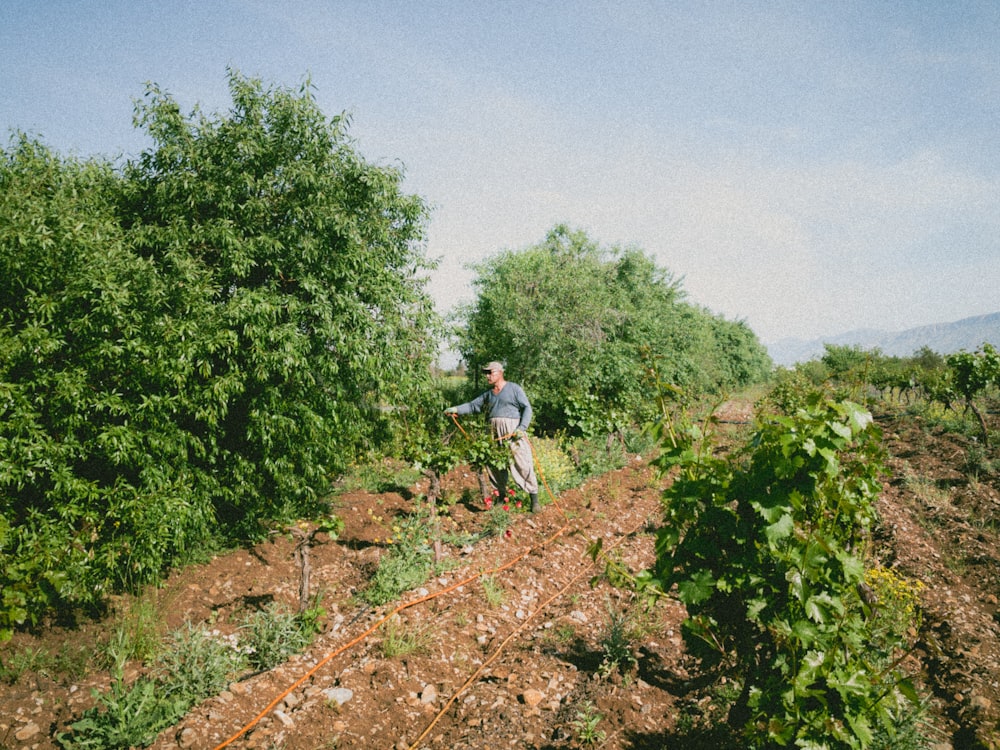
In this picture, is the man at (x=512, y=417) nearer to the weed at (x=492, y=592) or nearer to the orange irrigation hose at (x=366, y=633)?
the orange irrigation hose at (x=366, y=633)

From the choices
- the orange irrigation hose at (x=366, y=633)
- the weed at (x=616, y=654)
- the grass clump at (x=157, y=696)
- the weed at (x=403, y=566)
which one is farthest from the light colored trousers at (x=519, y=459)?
the grass clump at (x=157, y=696)

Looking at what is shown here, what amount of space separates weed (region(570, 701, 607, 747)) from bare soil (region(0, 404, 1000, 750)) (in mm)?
17

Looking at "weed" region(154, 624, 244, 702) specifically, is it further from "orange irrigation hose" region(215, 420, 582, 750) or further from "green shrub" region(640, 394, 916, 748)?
"green shrub" region(640, 394, 916, 748)

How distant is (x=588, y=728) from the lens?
3.07 m

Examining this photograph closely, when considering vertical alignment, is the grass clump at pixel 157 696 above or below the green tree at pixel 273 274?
below

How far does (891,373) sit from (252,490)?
73.8 feet

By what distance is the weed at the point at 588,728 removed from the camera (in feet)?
9.95

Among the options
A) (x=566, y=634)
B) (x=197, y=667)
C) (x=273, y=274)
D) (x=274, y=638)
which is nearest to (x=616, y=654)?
(x=566, y=634)

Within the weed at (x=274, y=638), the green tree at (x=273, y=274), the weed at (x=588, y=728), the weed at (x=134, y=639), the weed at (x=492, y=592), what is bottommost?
the weed at (x=588, y=728)

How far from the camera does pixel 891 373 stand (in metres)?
19.7

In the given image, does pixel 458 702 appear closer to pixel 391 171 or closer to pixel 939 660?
pixel 939 660

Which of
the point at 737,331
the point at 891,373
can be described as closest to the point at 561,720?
the point at 891,373

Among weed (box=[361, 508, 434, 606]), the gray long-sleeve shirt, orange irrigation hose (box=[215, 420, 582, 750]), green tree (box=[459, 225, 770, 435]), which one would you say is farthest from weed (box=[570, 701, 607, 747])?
green tree (box=[459, 225, 770, 435])

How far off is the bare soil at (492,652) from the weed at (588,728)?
0.7 inches
